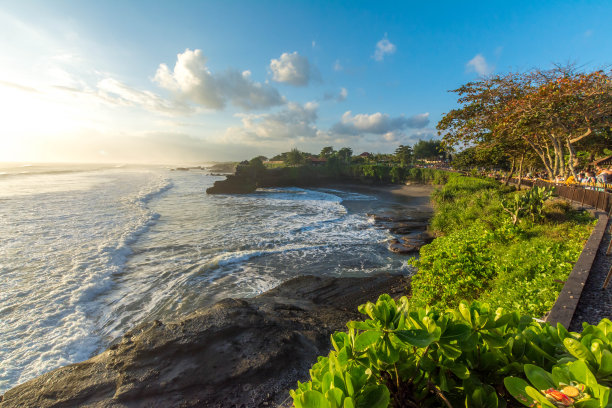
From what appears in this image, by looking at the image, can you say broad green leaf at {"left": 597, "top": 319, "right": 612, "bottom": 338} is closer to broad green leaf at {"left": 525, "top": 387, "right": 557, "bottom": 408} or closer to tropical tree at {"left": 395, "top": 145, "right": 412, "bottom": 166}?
broad green leaf at {"left": 525, "top": 387, "right": 557, "bottom": 408}

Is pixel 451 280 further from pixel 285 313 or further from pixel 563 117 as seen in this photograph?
pixel 563 117

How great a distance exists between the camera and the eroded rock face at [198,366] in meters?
4.18

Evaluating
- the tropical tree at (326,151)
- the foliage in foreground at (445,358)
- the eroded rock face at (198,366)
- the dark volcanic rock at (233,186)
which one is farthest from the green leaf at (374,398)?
the tropical tree at (326,151)

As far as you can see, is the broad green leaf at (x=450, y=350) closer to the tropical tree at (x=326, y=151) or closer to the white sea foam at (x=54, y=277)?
the white sea foam at (x=54, y=277)

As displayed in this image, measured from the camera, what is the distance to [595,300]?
433 centimetres

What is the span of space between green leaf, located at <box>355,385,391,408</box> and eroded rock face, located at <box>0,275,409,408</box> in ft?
12.4

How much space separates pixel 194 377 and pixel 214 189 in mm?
36287

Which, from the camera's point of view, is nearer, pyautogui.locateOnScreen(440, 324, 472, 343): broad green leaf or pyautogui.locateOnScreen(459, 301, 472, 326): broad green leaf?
pyautogui.locateOnScreen(440, 324, 472, 343): broad green leaf

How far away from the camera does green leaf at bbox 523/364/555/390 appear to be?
3.13 feet

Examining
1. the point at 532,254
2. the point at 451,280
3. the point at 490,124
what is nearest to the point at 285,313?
the point at 451,280

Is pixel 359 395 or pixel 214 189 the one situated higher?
pixel 359 395

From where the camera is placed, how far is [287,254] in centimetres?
1229

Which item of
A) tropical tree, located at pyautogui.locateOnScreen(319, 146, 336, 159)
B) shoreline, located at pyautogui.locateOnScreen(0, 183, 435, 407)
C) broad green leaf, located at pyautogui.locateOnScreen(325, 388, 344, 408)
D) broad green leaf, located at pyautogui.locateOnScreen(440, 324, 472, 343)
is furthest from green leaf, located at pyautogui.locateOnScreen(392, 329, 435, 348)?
tropical tree, located at pyautogui.locateOnScreen(319, 146, 336, 159)

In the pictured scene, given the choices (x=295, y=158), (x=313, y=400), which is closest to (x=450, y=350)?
(x=313, y=400)
